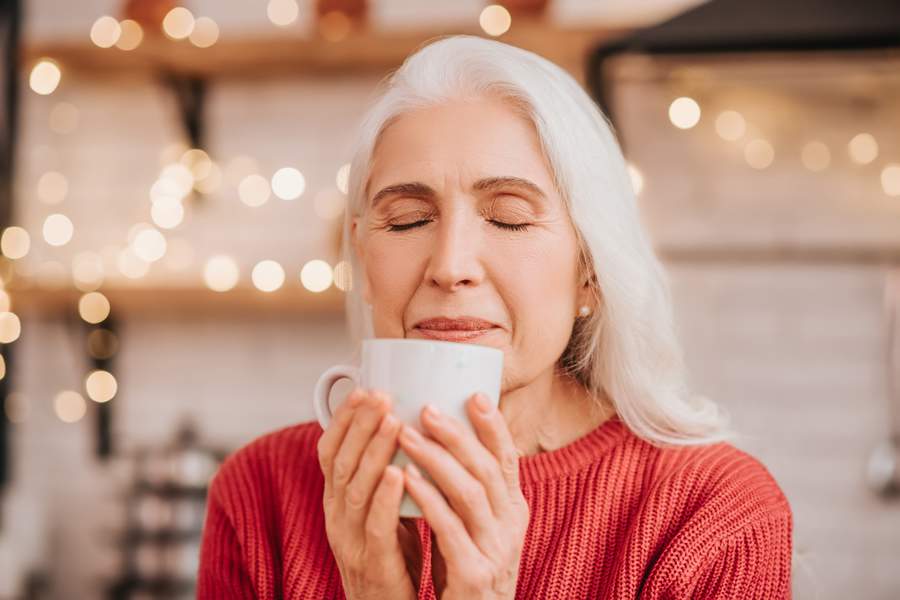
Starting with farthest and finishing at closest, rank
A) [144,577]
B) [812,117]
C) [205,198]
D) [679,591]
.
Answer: [205,198] → [812,117] → [144,577] → [679,591]

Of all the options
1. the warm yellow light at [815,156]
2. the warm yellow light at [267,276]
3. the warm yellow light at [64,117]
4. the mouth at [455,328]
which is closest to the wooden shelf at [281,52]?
the warm yellow light at [64,117]

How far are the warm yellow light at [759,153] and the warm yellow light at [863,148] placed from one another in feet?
0.56

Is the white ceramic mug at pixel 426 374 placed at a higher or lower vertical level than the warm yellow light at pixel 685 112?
lower

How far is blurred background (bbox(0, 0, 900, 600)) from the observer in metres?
1.81

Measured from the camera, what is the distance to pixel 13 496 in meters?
1.96

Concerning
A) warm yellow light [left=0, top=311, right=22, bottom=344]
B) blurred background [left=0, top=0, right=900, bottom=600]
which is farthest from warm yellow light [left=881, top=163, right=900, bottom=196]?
warm yellow light [left=0, top=311, right=22, bottom=344]

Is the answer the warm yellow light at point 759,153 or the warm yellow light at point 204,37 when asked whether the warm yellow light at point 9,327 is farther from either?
the warm yellow light at point 759,153

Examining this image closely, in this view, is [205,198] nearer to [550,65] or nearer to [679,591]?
[550,65]

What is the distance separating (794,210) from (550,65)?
120 centimetres

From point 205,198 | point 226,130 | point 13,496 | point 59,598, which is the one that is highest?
point 226,130

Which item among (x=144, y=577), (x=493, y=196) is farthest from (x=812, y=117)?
(x=144, y=577)

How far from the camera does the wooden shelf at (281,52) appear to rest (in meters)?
1.67

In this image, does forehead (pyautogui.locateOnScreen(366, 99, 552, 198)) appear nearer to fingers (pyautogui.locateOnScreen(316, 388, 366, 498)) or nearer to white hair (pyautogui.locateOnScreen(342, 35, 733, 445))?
white hair (pyautogui.locateOnScreen(342, 35, 733, 445))

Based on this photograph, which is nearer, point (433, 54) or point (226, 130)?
point (433, 54)
